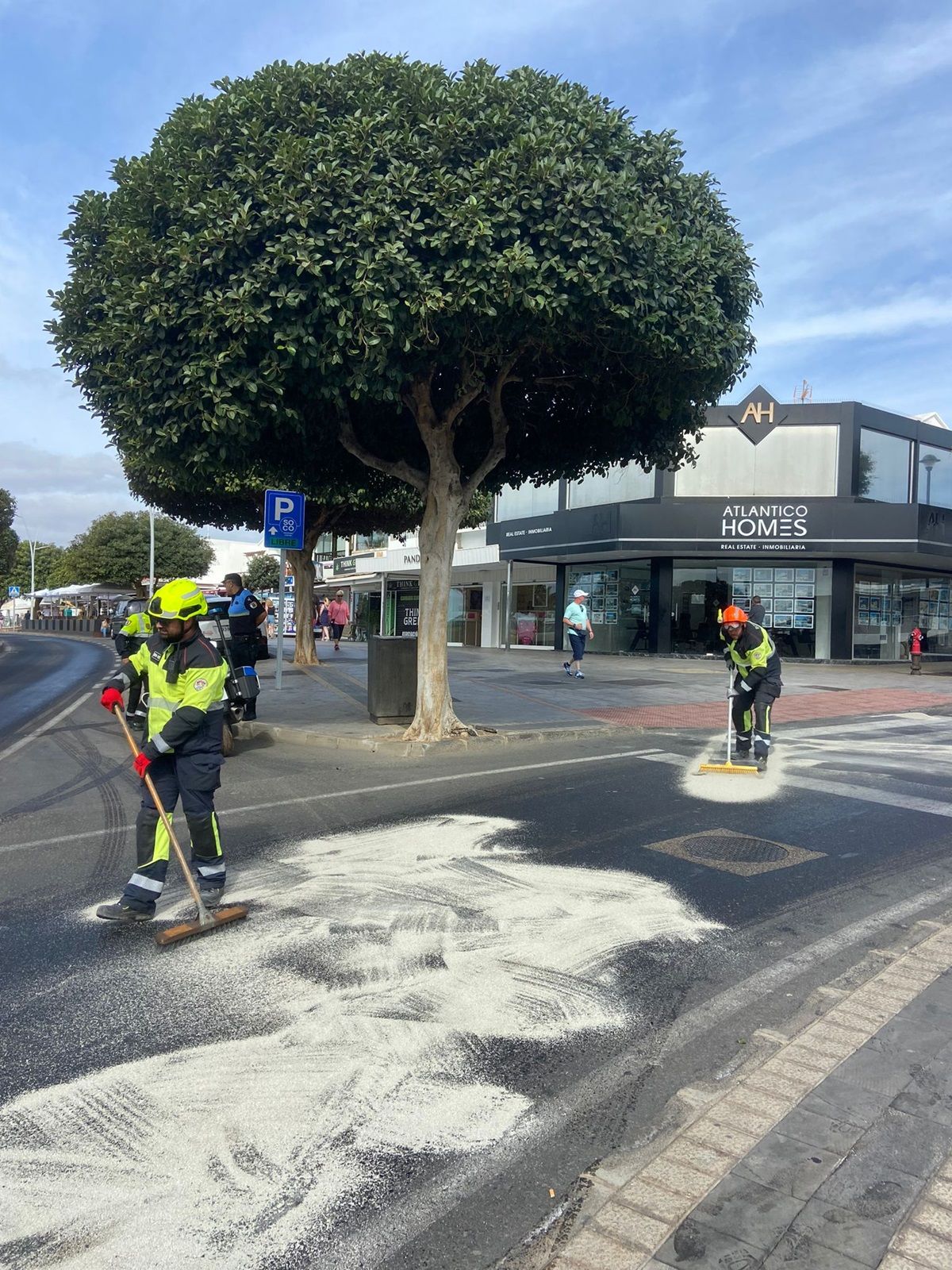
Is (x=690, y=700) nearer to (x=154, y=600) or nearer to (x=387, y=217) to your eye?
(x=387, y=217)

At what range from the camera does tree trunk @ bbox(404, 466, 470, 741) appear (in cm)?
1070

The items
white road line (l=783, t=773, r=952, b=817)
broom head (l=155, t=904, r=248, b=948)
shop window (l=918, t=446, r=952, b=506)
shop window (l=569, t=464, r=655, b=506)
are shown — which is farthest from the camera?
shop window (l=918, t=446, r=952, b=506)

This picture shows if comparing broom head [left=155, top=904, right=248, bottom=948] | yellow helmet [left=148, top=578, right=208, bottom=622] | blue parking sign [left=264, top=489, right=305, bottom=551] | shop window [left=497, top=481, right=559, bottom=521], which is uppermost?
shop window [left=497, top=481, right=559, bottom=521]

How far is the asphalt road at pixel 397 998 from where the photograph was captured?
8.03ft

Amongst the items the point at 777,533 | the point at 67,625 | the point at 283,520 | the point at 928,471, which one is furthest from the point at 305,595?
the point at 67,625

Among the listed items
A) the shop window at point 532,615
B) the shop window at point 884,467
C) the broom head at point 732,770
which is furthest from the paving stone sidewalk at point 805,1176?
the shop window at point 532,615

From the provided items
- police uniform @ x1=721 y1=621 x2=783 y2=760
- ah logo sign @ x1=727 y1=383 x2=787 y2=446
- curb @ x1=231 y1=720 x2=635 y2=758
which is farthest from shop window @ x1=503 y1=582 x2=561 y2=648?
police uniform @ x1=721 y1=621 x2=783 y2=760

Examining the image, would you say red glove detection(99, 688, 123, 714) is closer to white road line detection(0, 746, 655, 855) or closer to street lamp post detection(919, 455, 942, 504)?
white road line detection(0, 746, 655, 855)

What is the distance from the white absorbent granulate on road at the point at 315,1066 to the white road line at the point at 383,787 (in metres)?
1.90

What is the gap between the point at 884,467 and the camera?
86.2 ft

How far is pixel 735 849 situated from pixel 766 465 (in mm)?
21824

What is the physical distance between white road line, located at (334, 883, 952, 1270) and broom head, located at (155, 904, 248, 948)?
2091 mm

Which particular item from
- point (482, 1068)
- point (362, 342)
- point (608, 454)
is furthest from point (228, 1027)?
point (608, 454)

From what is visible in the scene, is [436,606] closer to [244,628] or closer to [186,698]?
[244,628]
